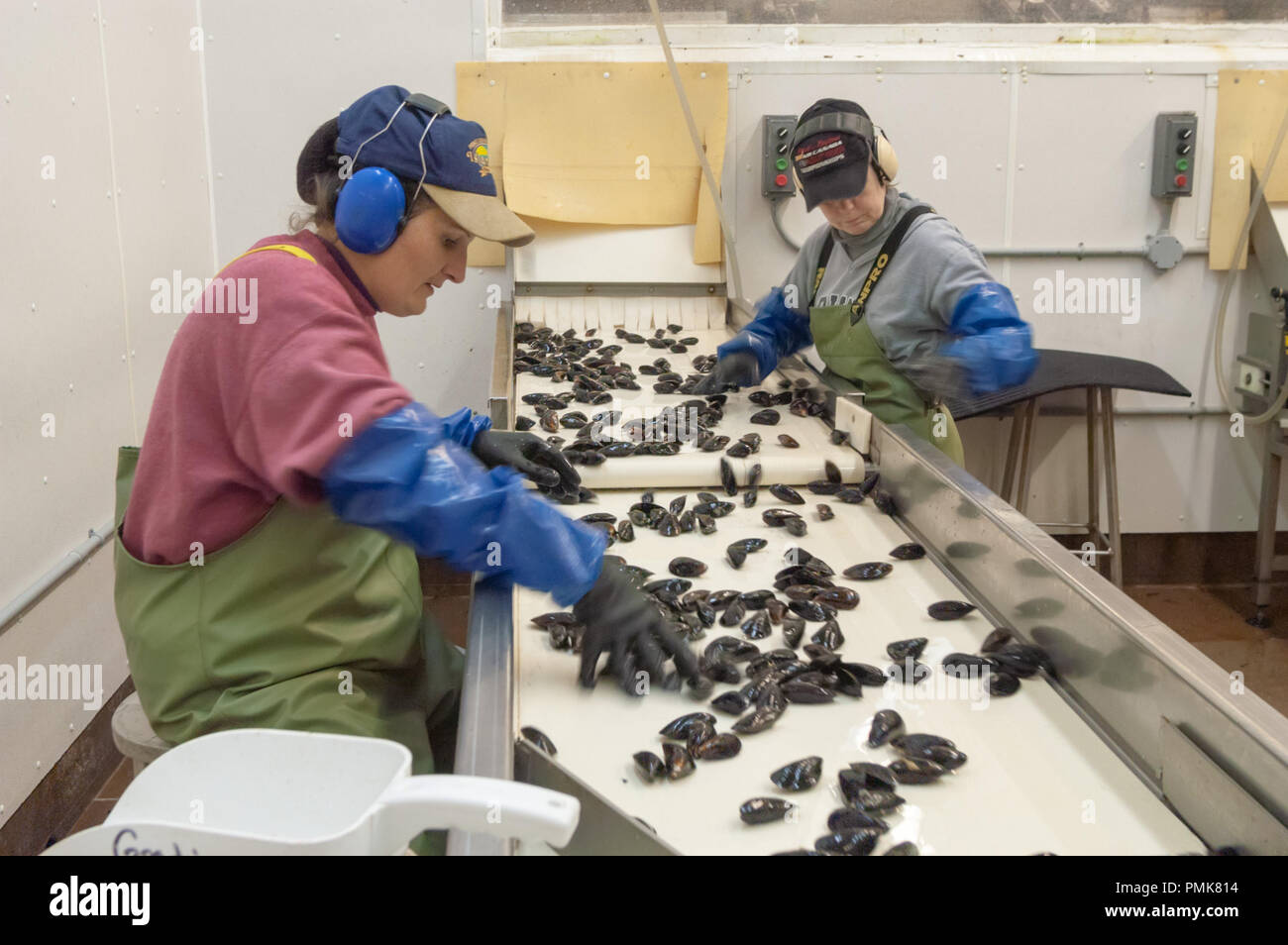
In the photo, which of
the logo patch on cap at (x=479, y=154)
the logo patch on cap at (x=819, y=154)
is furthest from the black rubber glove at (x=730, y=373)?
the logo patch on cap at (x=479, y=154)

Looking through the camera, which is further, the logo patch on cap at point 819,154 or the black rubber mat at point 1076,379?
the black rubber mat at point 1076,379

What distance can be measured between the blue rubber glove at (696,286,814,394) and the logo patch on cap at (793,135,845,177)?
47cm

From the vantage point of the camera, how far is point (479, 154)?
1.57 m

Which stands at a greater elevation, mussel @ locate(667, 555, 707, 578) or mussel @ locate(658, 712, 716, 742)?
mussel @ locate(667, 555, 707, 578)

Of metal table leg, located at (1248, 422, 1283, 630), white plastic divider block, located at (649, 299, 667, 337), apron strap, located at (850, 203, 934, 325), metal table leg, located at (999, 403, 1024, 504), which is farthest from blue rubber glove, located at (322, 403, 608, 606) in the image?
metal table leg, located at (1248, 422, 1283, 630)

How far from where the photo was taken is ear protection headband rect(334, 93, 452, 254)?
1460 mm

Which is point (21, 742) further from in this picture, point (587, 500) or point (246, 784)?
point (246, 784)

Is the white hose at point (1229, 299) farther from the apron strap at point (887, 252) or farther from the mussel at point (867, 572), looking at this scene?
the mussel at point (867, 572)

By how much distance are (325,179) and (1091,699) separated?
121cm

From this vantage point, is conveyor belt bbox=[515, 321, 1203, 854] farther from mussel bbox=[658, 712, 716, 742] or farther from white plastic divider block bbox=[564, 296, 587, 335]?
white plastic divider block bbox=[564, 296, 587, 335]

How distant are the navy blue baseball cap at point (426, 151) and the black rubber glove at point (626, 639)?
51cm

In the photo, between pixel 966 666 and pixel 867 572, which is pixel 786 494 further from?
pixel 966 666

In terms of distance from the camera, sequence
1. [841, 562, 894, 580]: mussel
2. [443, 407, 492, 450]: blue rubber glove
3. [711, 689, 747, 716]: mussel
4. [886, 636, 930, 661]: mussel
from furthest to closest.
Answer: [443, 407, 492, 450]: blue rubber glove < [841, 562, 894, 580]: mussel < [886, 636, 930, 661]: mussel < [711, 689, 747, 716]: mussel

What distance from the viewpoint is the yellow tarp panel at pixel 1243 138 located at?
3.88 m
